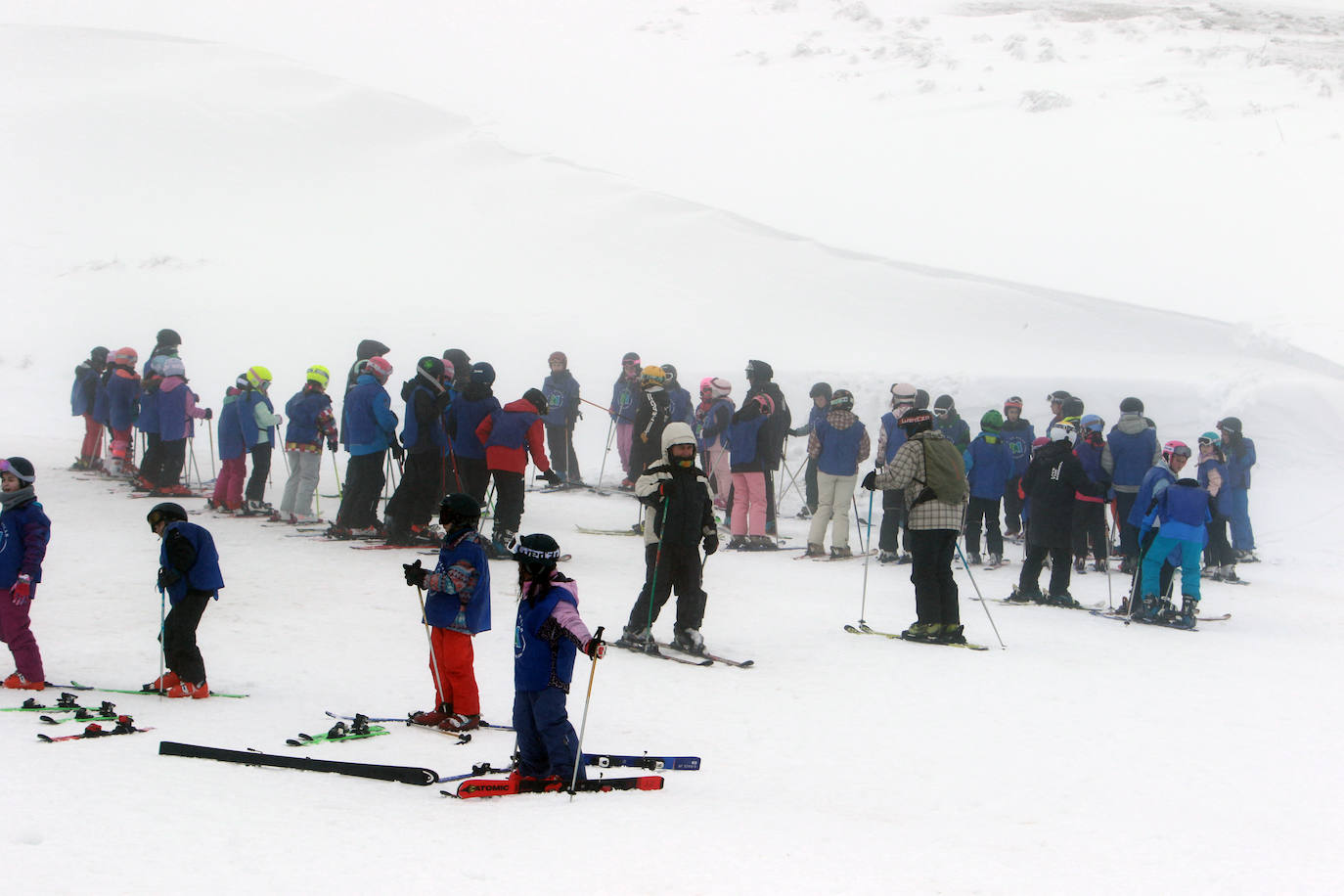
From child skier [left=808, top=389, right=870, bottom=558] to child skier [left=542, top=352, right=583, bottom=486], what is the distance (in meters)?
4.36

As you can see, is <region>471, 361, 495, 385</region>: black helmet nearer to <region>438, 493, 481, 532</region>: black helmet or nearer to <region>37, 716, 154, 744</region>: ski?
<region>438, 493, 481, 532</region>: black helmet

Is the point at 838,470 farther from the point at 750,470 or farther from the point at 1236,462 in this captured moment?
the point at 1236,462

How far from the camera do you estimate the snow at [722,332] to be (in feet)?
17.9

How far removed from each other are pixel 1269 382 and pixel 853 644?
41.3 feet

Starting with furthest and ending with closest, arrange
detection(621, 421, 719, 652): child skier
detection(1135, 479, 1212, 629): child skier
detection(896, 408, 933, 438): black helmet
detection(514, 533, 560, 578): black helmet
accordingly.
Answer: detection(1135, 479, 1212, 629): child skier, detection(896, 408, 933, 438): black helmet, detection(621, 421, 719, 652): child skier, detection(514, 533, 560, 578): black helmet

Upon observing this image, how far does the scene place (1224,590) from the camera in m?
13.3

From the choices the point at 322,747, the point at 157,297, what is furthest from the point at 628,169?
the point at 322,747

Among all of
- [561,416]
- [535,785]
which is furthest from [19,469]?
[561,416]

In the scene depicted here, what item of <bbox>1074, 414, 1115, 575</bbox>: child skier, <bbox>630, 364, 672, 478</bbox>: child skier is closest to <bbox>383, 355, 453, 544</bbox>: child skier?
<bbox>630, 364, 672, 478</bbox>: child skier

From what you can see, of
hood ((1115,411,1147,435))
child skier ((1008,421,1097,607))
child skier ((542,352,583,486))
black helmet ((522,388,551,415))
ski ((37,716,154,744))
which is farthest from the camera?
child skier ((542,352,583,486))

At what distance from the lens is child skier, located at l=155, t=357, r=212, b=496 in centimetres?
1486

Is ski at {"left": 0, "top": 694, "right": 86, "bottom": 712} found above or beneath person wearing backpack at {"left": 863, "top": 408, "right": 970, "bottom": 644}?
beneath

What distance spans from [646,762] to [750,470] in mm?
8251

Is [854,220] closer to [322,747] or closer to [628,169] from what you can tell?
[628,169]
